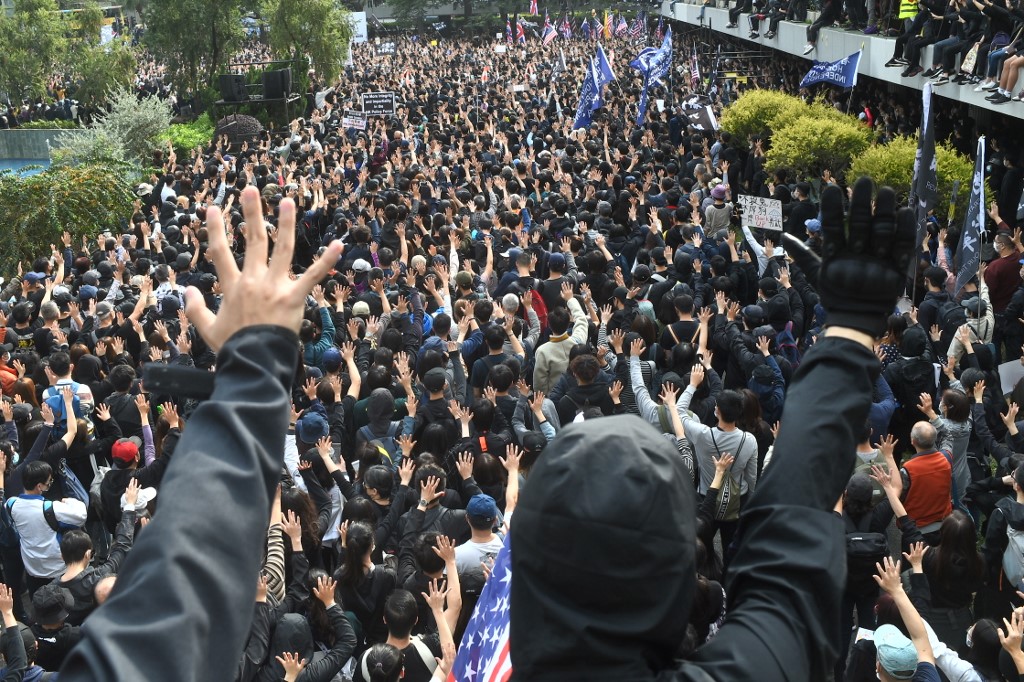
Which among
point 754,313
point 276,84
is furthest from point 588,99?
point 276,84

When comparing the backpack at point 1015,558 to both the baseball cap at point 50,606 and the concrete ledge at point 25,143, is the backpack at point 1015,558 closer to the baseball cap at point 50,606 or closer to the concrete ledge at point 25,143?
the baseball cap at point 50,606

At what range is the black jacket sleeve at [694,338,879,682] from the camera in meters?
1.35

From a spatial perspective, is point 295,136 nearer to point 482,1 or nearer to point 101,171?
point 101,171

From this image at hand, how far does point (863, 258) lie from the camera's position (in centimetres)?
155

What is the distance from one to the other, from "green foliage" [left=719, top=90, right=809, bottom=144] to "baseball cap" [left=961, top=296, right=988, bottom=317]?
8.74 metres

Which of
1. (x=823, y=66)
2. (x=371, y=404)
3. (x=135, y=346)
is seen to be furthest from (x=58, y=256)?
(x=823, y=66)

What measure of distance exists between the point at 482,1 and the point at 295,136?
49.9 meters

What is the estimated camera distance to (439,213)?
43.2 ft

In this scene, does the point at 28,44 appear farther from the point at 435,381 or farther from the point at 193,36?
the point at 435,381

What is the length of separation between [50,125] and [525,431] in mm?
30608

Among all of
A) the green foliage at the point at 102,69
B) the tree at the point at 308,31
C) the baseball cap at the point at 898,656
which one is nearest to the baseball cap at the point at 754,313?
the baseball cap at the point at 898,656

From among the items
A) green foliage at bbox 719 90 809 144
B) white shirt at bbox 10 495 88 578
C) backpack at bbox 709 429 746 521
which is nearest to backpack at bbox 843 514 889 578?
backpack at bbox 709 429 746 521

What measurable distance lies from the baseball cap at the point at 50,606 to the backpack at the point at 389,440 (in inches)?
84.4

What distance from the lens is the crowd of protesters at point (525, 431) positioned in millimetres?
1361
